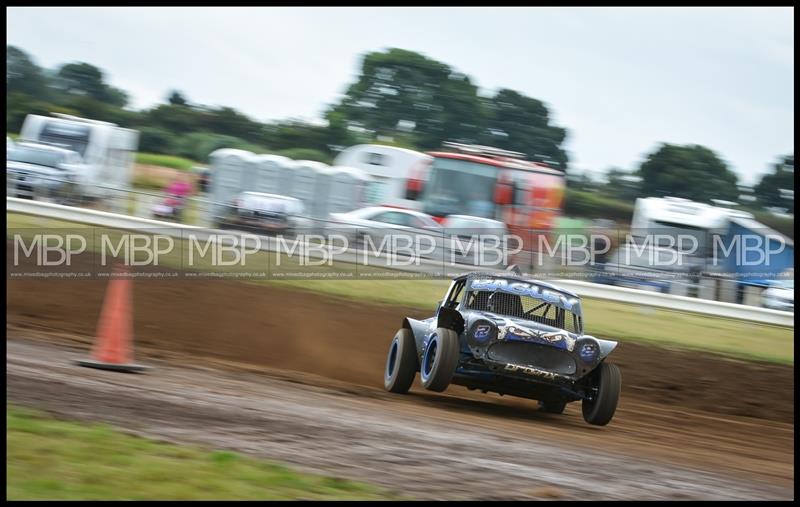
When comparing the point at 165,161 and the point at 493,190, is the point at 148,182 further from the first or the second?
the point at 493,190

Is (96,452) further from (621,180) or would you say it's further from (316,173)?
(621,180)

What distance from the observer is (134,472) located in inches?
212

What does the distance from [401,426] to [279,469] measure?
205 centimetres

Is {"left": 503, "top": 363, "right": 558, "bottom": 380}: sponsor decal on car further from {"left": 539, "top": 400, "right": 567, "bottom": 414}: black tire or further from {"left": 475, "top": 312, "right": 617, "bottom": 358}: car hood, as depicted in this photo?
{"left": 539, "top": 400, "right": 567, "bottom": 414}: black tire

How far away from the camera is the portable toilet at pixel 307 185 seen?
2653cm

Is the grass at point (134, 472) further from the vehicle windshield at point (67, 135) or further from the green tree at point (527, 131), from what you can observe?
the green tree at point (527, 131)

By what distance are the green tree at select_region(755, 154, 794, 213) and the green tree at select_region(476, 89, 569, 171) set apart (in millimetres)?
11285

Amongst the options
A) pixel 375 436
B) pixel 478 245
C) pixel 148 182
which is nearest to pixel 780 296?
pixel 478 245

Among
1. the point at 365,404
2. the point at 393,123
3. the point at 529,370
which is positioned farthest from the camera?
the point at 393,123

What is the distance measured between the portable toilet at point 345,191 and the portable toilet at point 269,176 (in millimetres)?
1336

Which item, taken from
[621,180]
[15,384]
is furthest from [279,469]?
[621,180]

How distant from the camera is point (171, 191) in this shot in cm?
2570

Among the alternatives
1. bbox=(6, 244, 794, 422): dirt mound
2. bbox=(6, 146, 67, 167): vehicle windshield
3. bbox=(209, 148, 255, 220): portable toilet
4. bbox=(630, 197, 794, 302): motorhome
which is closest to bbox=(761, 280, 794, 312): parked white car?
bbox=(630, 197, 794, 302): motorhome

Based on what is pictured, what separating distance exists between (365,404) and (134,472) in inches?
148
